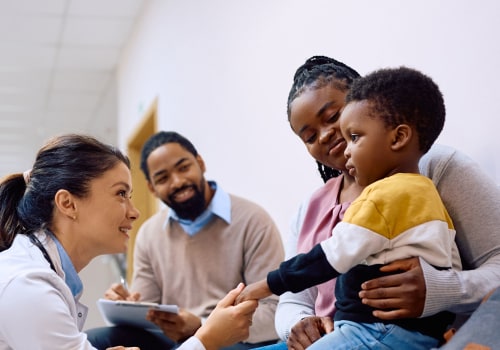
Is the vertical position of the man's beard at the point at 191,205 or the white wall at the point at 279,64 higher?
the white wall at the point at 279,64

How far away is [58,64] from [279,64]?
12.9ft

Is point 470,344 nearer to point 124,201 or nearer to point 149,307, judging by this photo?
point 124,201

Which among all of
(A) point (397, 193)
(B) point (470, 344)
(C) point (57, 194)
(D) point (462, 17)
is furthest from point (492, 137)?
(C) point (57, 194)

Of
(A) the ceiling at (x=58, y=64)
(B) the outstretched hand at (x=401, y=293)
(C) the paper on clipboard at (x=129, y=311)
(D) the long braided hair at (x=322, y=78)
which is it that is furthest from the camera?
(A) the ceiling at (x=58, y=64)

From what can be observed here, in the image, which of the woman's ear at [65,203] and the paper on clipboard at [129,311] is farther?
the paper on clipboard at [129,311]

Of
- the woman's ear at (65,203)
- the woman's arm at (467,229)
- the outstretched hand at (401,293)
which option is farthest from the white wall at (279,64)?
the woman's ear at (65,203)

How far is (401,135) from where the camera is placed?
1.31 metres

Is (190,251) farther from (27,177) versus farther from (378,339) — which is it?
(378,339)

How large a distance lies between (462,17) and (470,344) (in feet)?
2.84

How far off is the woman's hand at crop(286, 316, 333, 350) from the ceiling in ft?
10.5

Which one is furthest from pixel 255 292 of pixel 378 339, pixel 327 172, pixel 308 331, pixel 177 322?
pixel 177 322

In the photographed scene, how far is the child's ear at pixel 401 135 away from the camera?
1306 millimetres

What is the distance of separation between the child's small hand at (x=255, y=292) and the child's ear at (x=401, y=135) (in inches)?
15.6

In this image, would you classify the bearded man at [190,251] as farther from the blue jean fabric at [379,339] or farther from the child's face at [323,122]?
the blue jean fabric at [379,339]
